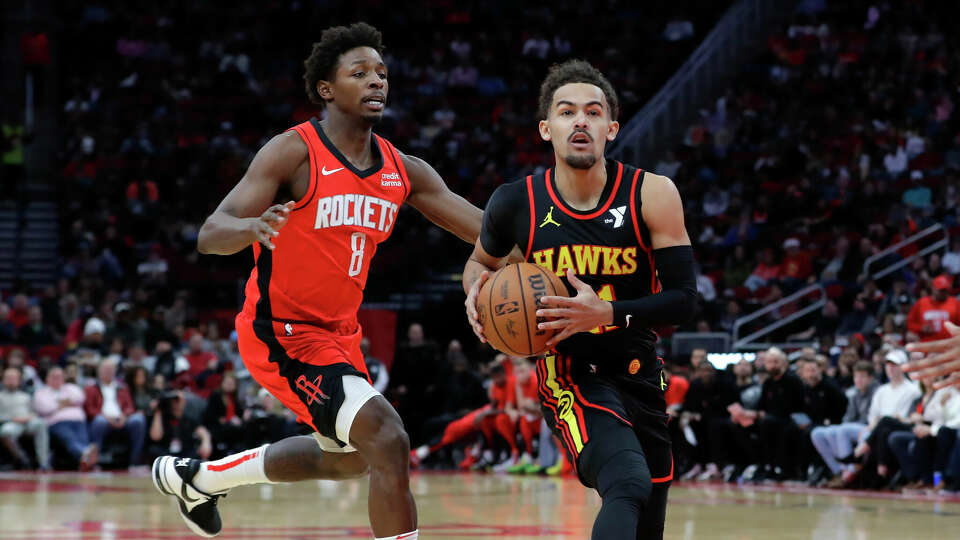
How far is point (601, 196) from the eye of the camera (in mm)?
4848

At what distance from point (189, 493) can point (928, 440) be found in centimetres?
775

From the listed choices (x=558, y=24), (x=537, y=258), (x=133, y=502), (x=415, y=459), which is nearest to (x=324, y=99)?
(x=537, y=258)

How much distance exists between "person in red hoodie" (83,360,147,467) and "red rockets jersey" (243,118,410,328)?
34.0 feet

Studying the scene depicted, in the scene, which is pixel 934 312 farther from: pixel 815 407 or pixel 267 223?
pixel 267 223

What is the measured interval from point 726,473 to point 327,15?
16.1m

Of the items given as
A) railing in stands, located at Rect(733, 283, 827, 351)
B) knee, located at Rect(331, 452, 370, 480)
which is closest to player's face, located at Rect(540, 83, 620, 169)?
knee, located at Rect(331, 452, 370, 480)

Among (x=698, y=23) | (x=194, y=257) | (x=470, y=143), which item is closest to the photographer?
(x=194, y=257)

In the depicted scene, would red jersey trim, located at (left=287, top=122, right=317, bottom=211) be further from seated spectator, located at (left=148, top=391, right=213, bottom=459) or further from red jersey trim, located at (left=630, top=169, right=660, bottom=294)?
seated spectator, located at (left=148, top=391, right=213, bottom=459)

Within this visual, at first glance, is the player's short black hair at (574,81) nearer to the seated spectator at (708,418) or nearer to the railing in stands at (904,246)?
the seated spectator at (708,418)

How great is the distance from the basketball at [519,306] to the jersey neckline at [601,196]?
298mm

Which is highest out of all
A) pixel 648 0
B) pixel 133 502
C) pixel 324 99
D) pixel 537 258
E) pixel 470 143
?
pixel 648 0

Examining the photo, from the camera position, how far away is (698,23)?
25.0 meters

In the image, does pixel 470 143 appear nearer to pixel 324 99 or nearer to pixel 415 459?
pixel 415 459

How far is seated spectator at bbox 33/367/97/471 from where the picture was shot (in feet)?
49.1
